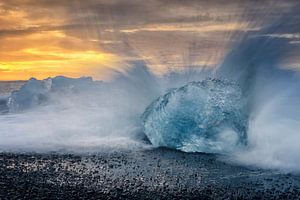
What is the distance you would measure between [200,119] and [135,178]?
10212 millimetres

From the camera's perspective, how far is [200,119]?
31.1m

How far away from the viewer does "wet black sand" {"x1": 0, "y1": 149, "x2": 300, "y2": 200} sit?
64.5 ft

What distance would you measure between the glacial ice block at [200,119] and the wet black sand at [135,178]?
245 centimetres

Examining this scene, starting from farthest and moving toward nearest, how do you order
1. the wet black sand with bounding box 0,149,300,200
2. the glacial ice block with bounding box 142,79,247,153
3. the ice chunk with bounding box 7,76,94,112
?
the ice chunk with bounding box 7,76,94,112 < the glacial ice block with bounding box 142,79,247,153 < the wet black sand with bounding box 0,149,300,200

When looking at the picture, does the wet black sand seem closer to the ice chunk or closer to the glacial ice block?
the glacial ice block

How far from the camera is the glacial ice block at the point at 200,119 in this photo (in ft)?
99.0

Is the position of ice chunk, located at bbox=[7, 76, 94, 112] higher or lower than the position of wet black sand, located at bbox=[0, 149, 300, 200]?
higher

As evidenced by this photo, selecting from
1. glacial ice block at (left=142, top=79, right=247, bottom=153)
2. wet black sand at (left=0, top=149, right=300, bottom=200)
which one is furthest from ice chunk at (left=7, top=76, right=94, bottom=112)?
wet black sand at (left=0, top=149, right=300, bottom=200)

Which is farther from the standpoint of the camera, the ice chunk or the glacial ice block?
the ice chunk

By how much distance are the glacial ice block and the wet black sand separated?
245cm

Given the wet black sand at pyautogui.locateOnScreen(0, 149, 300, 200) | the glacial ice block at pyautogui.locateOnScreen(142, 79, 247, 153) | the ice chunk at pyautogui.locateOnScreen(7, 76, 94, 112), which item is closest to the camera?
the wet black sand at pyautogui.locateOnScreen(0, 149, 300, 200)

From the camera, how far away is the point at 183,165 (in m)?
25.3

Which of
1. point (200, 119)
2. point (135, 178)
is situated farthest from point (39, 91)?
point (135, 178)

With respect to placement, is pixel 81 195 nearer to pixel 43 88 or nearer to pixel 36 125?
pixel 36 125
